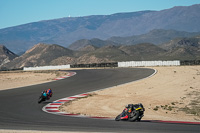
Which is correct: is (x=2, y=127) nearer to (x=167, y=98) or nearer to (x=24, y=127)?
(x=24, y=127)

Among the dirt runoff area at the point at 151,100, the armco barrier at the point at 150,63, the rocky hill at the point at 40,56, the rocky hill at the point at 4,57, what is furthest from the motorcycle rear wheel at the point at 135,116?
the rocky hill at the point at 4,57

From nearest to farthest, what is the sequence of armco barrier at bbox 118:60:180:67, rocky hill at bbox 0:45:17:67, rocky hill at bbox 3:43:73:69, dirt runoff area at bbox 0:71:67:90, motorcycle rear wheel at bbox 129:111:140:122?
motorcycle rear wheel at bbox 129:111:140:122 < dirt runoff area at bbox 0:71:67:90 < armco barrier at bbox 118:60:180:67 < rocky hill at bbox 3:43:73:69 < rocky hill at bbox 0:45:17:67

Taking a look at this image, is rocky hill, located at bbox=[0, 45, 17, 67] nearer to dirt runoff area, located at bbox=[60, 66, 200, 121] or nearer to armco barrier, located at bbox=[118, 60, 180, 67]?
armco barrier, located at bbox=[118, 60, 180, 67]

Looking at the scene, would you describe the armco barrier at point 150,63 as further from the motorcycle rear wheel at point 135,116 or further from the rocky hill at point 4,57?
the rocky hill at point 4,57

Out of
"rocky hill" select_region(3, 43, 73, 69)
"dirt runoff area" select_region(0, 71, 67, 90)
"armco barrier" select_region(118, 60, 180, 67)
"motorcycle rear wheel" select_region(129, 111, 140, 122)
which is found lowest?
"motorcycle rear wheel" select_region(129, 111, 140, 122)

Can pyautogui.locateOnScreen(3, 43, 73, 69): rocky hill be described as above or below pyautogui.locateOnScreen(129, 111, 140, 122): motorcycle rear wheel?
above

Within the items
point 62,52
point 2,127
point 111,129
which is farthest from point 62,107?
point 62,52

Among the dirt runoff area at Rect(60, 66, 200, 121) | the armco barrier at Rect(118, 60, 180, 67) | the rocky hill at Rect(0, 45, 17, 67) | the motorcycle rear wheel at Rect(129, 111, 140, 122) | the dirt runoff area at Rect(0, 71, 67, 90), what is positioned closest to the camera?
the motorcycle rear wheel at Rect(129, 111, 140, 122)

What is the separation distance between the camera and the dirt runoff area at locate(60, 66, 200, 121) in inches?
726

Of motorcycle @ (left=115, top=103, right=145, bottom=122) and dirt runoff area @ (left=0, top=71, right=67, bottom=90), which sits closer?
motorcycle @ (left=115, top=103, right=145, bottom=122)

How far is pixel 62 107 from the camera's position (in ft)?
66.1

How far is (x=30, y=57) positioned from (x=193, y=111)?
16392 centimetres

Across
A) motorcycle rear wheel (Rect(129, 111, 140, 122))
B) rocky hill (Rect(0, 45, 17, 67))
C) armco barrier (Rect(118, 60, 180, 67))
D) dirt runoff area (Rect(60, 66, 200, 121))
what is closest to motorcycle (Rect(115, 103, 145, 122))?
motorcycle rear wheel (Rect(129, 111, 140, 122))

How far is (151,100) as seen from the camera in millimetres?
22828
